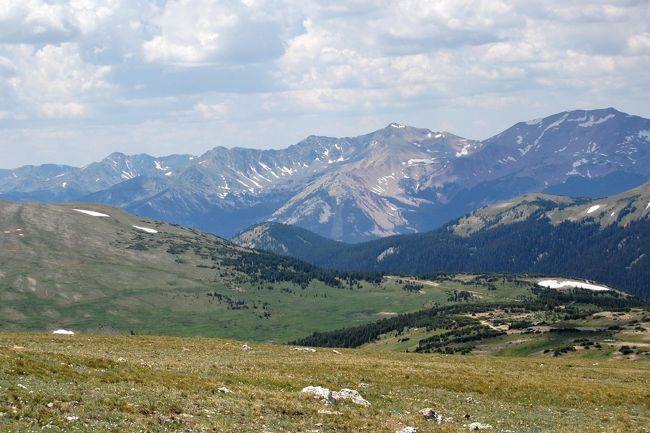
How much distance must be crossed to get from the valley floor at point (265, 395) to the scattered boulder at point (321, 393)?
0.71m

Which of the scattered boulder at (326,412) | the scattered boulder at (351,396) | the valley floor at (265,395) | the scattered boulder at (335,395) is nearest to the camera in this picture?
the valley floor at (265,395)

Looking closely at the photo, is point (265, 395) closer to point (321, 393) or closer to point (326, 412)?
point (321, 393)

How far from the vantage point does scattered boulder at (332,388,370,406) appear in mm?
47906

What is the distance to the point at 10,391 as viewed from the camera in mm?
36000

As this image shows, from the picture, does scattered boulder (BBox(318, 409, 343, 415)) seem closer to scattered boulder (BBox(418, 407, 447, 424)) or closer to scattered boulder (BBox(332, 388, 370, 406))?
scattered boulder (BBox(332, 388, 370, 406))

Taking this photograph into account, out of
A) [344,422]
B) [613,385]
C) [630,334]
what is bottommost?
[630,334]

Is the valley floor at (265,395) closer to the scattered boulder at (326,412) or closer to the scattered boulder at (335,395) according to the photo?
the scattered boulder at (326,412)

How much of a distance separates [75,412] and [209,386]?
42.8 feet

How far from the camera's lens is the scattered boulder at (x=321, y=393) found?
46719 mm

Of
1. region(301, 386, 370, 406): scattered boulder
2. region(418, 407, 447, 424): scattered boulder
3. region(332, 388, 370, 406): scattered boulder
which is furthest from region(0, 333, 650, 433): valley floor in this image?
region(332, 388, 370, 406): scattered boulder

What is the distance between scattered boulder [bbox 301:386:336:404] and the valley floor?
0.71 metres

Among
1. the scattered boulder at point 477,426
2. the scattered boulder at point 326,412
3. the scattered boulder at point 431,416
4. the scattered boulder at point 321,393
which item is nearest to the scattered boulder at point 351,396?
the scattered boulder at point 321,393

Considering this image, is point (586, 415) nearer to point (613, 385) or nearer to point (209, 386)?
point (613, 385)

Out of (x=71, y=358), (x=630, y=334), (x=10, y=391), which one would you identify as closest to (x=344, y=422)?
(x=10, y=391)
